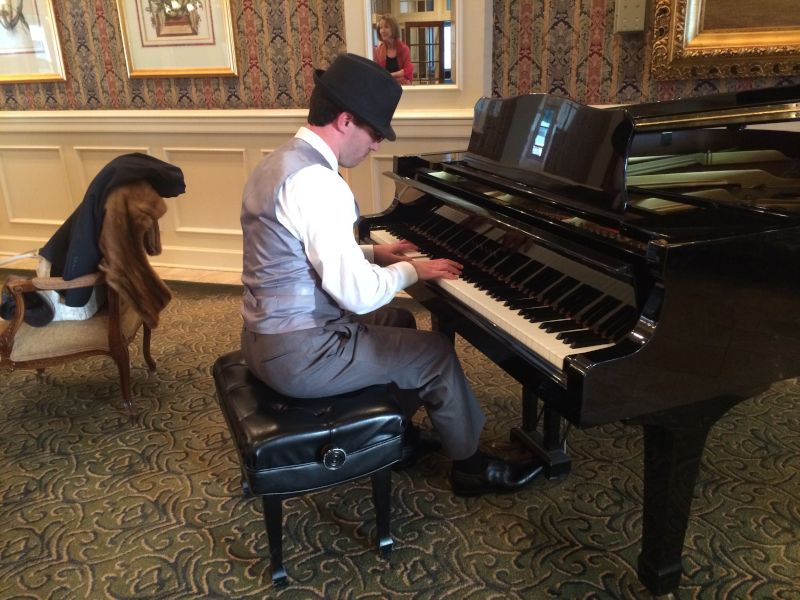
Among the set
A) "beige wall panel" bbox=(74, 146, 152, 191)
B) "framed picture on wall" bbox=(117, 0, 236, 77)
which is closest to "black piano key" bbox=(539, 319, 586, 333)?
"framed picture on wall" bbox=(117, 0, 236, 77)

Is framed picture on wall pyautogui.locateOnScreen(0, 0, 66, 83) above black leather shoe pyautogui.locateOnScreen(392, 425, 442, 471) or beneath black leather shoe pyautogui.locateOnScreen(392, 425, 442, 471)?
above

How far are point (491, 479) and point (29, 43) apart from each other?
443 cm

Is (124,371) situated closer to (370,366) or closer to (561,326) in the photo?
(370,366)

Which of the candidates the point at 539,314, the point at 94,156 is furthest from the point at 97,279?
the point at 94,156

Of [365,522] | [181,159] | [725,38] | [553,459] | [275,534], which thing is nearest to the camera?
[275,534]

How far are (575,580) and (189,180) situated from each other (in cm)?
368

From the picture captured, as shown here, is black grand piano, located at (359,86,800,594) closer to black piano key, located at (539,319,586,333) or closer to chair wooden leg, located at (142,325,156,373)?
black piano key, located at (539,319,586,333)

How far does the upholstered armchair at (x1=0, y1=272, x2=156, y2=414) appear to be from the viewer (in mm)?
2371

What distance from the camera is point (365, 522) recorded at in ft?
6.39

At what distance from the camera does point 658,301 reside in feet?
4.06

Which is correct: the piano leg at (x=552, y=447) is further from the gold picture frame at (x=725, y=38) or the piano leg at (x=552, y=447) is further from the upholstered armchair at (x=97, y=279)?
the gold picture frame at (x=725, y=38)

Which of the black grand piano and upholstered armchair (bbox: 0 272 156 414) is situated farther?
upholstered armchair (bbox: 0 272 156 414)

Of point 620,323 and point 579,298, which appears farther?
point 579,298

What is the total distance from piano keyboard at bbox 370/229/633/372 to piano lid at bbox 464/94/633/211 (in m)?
0.23
